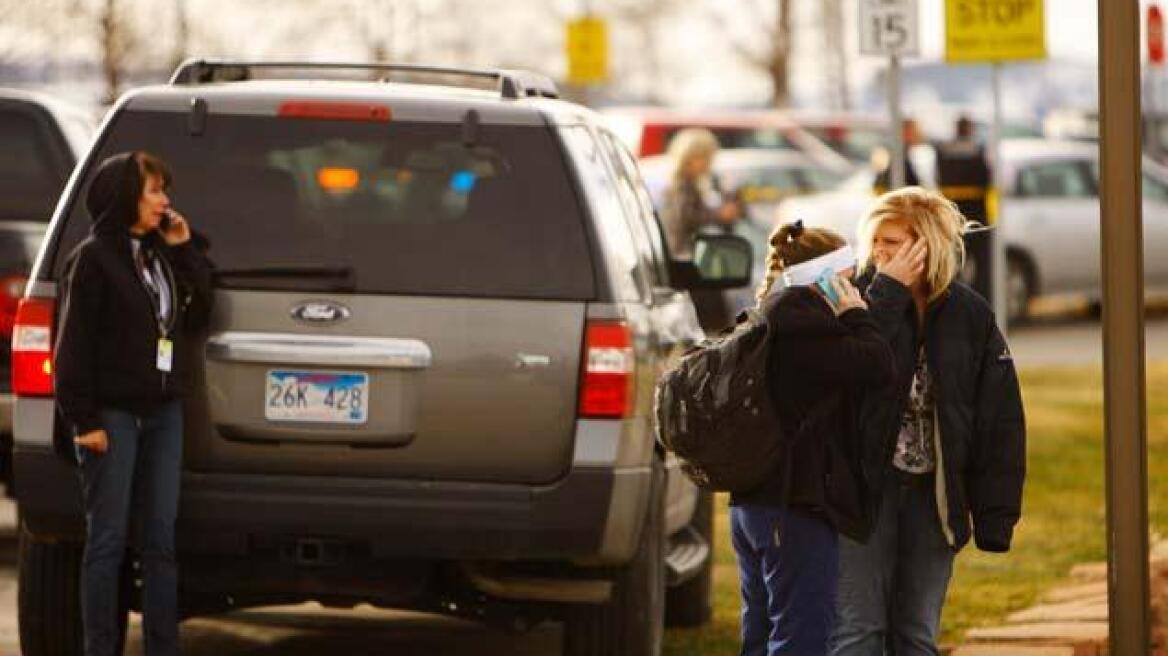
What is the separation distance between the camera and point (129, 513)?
324 inches

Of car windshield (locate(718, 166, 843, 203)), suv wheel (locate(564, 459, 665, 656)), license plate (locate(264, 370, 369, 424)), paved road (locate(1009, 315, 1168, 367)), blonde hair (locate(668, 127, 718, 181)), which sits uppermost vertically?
license plate (locate(264, 370, 369, 424))

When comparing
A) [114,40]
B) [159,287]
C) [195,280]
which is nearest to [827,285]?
[195,280]

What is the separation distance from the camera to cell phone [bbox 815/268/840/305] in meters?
6.80

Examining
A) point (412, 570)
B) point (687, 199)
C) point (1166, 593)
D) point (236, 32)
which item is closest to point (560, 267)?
point (412, 570)

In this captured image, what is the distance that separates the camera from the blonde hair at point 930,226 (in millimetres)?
6973

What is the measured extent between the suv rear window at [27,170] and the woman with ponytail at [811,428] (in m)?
6.47

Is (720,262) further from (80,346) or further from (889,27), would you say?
(889,27)

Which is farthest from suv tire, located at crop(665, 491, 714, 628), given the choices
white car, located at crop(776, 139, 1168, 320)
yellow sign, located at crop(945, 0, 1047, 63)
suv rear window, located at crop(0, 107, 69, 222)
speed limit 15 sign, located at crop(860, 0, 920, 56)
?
white car, located at crop(776, 139, 1168, 320)

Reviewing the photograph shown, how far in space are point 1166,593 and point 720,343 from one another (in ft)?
12.9

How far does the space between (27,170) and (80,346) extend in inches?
209

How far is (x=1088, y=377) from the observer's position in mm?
21328

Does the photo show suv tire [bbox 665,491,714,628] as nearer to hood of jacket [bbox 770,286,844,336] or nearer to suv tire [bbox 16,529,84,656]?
suv tire [bbox 16,529,84,656]

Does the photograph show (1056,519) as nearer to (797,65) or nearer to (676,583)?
(676,583)

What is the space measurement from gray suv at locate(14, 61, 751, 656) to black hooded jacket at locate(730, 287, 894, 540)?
124cm
